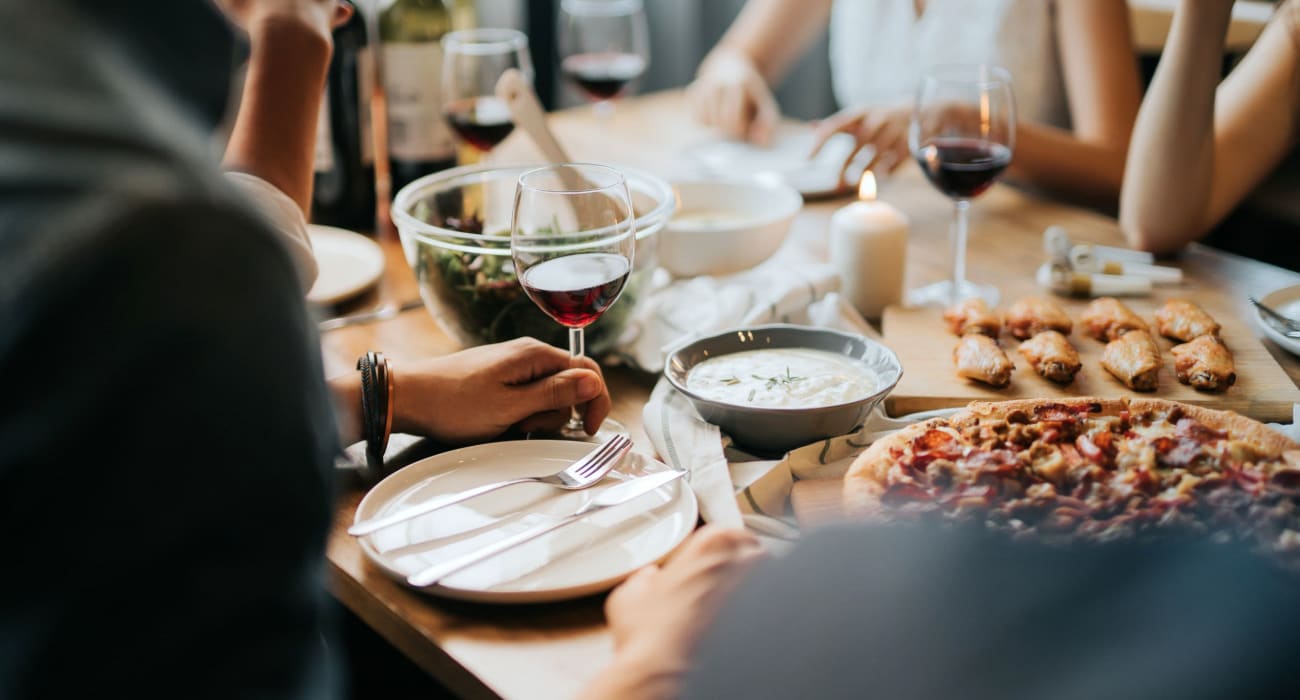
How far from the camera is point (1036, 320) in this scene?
1236 millimetres

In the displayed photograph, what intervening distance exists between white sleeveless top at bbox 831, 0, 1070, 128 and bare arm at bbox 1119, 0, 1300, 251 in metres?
0.65

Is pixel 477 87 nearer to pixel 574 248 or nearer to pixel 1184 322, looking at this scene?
pixel 574 248

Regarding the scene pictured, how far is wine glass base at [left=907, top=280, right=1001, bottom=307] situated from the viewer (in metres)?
1.39

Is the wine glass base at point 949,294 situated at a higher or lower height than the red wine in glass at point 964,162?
lower

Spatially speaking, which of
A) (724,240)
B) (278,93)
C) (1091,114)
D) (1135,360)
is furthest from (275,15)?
(1091,114)

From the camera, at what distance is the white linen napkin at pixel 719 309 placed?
1221mm

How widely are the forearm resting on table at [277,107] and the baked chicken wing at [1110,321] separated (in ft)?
2.90

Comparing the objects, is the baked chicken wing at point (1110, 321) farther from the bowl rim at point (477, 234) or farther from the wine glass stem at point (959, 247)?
the bowl rim at point (477, 234)

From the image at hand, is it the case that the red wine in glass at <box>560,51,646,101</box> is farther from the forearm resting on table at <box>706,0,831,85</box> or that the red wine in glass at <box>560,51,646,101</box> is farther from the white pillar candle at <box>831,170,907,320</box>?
the white pillar candle at <box>831,170,907,320</box>

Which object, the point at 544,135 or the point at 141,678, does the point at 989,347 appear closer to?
the point at 544,135

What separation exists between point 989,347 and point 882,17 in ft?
5.24

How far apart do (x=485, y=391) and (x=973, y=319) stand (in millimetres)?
574

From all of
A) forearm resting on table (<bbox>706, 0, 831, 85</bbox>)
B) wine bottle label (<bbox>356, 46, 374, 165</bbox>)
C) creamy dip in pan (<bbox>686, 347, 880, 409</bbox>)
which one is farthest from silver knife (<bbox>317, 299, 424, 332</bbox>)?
forearm resting on table (<bbox>706, 0, 831, 85</bbox>)

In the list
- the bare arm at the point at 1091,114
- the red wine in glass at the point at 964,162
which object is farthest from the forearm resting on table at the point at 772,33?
the red wine in glass at the point at 964,162
